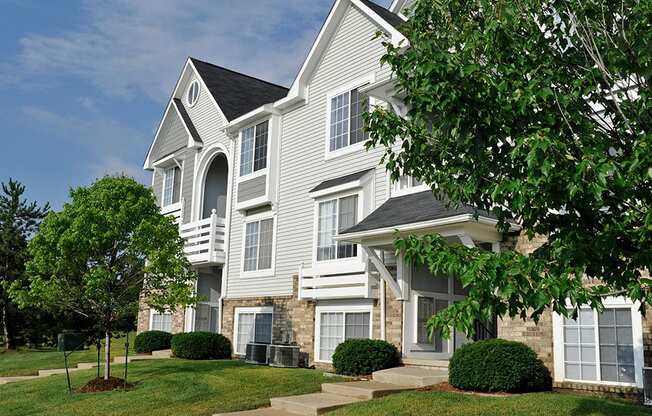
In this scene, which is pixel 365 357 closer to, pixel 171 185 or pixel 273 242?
pixel 273 242

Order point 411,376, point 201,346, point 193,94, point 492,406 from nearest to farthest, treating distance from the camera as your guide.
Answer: point 492,406
point 411,376
point 201,346
point 193,94

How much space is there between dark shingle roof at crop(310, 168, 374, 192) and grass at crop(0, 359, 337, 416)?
4945 millimetres

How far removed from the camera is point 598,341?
11508 millimetres

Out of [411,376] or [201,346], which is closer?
[411,376]

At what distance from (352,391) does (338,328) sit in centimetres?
515

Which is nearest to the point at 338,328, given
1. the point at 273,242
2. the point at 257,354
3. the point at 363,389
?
the point at 257,354

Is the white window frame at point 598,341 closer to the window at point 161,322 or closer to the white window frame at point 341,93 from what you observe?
the white window frame at point 341,93

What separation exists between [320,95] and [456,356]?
9965mm

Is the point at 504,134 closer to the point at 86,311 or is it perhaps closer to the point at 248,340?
the point at 86,311

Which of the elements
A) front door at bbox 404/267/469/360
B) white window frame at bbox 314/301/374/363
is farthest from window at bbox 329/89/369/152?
white window frame at bbox 314/301/374/363

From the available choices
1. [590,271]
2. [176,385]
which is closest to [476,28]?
[590,271]

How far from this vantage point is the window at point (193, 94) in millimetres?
26141

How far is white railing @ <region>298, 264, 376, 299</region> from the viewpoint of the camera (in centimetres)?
1603

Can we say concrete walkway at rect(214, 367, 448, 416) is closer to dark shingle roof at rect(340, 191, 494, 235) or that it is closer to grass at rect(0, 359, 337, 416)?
grass at rect(0, 359, 337, 416)
